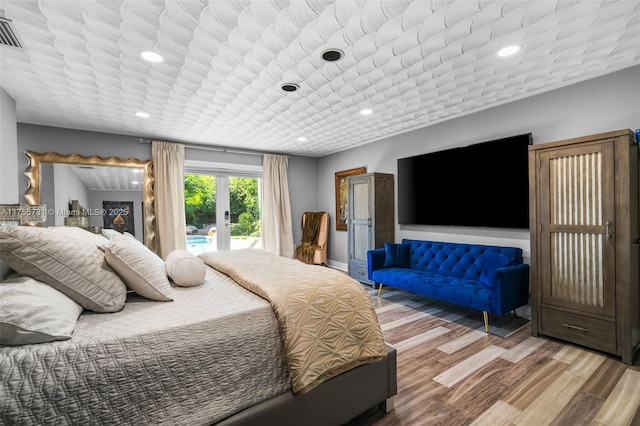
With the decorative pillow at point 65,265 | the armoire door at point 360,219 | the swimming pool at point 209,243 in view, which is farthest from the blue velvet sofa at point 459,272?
the decorative pillow at point 65,265

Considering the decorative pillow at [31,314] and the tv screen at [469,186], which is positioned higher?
the tv screen at [469,186]

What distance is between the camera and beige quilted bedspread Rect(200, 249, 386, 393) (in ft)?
4.46

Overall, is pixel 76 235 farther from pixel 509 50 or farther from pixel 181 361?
pixel 509 50

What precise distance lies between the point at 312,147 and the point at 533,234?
3739mm

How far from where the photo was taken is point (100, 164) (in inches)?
165

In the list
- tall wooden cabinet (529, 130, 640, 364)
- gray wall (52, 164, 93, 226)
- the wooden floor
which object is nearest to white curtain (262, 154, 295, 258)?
gray wall (52, 164, 93, 226)

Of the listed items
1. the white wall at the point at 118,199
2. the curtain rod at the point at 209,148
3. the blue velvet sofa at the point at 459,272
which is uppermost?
the curtain rod at the point at 209,148

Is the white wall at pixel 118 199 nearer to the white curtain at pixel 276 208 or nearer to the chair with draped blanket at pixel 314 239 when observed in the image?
the white curtain at pixel 276 208

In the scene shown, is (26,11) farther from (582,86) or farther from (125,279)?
(582,86)

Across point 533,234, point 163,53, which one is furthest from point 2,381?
point 533,234

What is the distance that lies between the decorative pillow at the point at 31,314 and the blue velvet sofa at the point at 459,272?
306 cm

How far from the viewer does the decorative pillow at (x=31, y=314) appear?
3.21 ft

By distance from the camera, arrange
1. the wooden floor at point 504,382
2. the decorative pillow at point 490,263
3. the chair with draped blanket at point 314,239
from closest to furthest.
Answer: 1. the wooden floor at point 504,382
2. the decorative pillow at point 490,263
3. the chair with draped blanket at point 314,239

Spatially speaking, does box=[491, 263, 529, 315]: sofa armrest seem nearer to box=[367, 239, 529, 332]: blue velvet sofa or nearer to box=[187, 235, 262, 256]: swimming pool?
box=[367, 239, 529, 332]: blue velvet sofa
